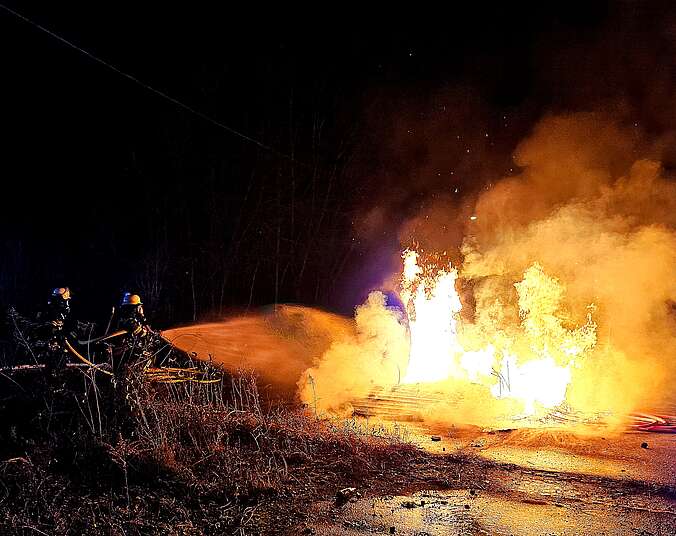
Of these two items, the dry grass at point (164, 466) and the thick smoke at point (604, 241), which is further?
the thick smoke at point (604, 241)

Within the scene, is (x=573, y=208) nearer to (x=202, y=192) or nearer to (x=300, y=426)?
(x=300, y=426)

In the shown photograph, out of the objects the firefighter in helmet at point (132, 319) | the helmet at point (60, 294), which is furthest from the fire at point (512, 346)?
the helmet at point (60, 294)

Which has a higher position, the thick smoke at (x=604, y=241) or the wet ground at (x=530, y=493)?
the thick smoke at (x=604, y=241)

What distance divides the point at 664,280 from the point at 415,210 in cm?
1172

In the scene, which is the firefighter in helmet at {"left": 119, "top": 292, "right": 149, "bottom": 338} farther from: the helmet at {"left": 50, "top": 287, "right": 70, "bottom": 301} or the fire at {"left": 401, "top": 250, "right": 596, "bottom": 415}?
the fire at {"left": 401, "top": 250, "right": 596, "bottom": 415}

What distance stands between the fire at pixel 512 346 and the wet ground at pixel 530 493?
2.06 metres

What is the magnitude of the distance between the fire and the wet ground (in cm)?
206

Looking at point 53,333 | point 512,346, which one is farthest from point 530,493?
point 512,346

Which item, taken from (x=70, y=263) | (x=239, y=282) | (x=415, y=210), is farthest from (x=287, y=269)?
(x=70, y=263)

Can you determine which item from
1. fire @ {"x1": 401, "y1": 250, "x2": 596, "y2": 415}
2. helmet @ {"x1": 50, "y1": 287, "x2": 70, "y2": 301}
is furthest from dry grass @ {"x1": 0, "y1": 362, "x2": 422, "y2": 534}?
fire @ {"x1": 401, "y1": 250, "x2": 596, "y2": 415}

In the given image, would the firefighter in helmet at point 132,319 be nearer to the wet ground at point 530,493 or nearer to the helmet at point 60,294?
the helmet at point 60,294

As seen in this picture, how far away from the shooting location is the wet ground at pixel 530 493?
5.09 metres

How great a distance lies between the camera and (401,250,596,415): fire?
10.4 meters

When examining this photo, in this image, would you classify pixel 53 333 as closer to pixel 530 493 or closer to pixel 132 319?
pixel 132 319
